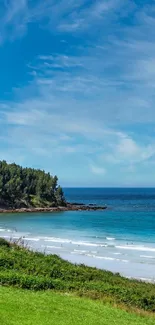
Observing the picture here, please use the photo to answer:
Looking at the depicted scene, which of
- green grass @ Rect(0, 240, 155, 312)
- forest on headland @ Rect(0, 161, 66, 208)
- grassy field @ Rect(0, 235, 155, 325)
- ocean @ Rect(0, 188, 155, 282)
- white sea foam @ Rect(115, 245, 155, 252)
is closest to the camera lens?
grassy field @ Rect(0, 235, 155, 325)

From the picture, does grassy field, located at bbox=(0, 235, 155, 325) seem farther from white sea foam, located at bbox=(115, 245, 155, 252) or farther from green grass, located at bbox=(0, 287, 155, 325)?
white sea foam, located at bbox=(115, 245, 155, 252)

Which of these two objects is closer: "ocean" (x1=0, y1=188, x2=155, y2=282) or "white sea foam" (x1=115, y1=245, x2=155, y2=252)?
"ocean" (x1=0, y1=188, x2=155, y2=282)

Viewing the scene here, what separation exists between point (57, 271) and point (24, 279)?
17.8ft

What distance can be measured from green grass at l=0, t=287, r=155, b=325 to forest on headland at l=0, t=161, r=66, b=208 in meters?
78.7

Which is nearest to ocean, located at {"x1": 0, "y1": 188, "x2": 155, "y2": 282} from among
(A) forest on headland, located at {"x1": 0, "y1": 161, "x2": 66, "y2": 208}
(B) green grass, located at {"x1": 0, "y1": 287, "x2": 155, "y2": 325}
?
(B) green grass, located at {"x1": 0, "y1": 287, "x2": 155, "y2": 325}

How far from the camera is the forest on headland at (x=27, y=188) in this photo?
306 ft

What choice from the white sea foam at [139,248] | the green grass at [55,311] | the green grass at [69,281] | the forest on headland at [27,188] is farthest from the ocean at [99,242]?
the forest on headland at [27,188]

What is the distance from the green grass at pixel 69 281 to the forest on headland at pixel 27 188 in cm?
7122

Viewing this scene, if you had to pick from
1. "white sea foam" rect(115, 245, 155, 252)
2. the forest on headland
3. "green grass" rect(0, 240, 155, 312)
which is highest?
the forest on headland

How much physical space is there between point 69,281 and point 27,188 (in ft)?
266

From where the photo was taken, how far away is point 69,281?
720 inches

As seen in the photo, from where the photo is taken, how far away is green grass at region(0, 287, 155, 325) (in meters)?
10.1

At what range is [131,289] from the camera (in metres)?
18.2

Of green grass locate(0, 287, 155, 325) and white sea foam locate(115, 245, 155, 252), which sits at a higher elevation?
green grass locate(0, 287, 155, 325)
